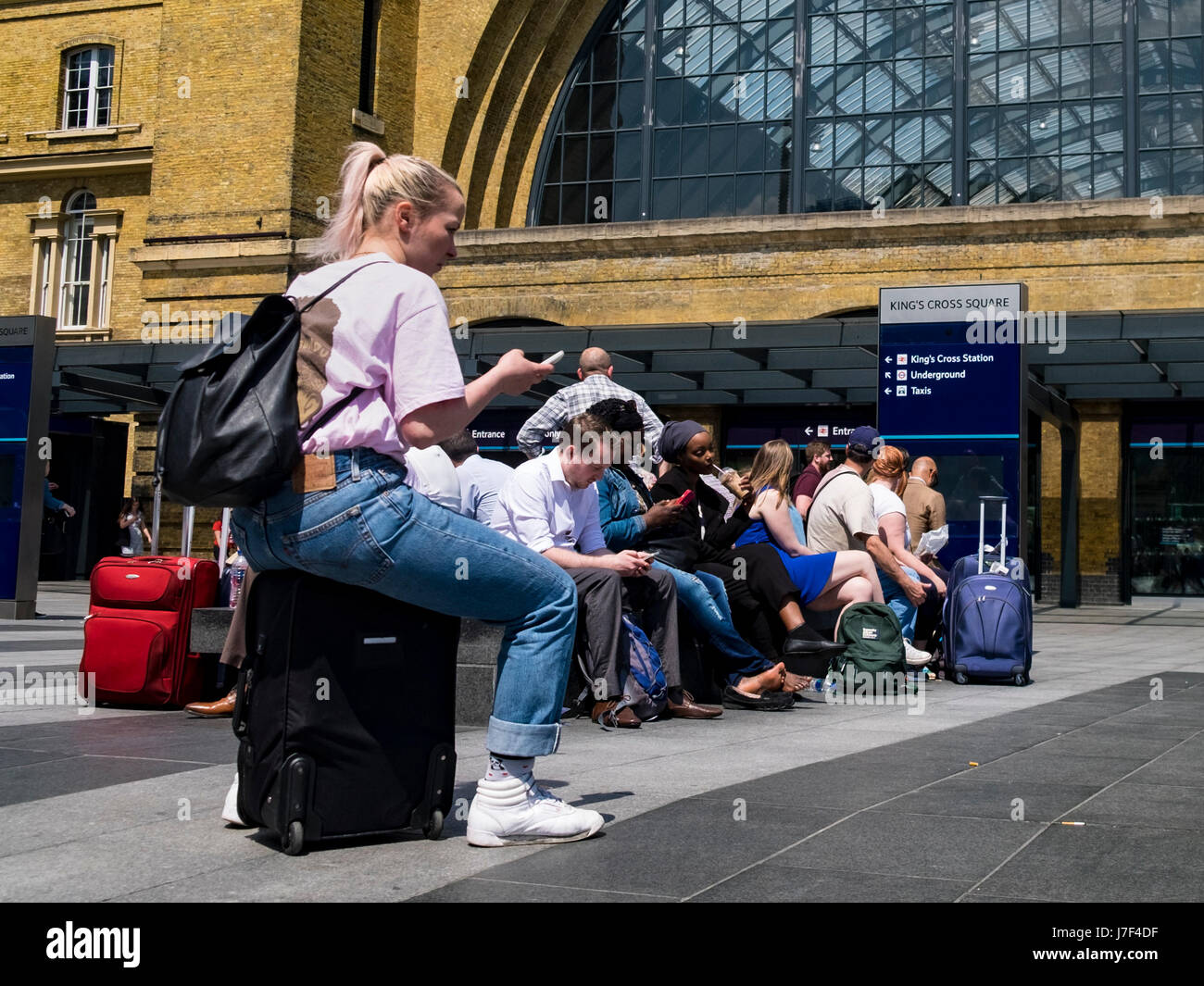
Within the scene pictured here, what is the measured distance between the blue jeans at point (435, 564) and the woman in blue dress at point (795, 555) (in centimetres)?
486

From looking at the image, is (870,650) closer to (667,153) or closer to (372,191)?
(372,191)

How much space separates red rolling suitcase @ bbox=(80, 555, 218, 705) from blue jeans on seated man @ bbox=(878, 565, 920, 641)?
4.73m

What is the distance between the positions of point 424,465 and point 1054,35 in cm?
2312

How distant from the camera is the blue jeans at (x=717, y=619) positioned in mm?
7344

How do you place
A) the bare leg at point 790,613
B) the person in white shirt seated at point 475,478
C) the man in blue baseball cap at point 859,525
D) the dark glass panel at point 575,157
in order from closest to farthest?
the person in white shirt seated at point 475,478, the bare leg at point 790,613, the man in blue baseball cap at point 859,525, the dark glass panel at point 575,157

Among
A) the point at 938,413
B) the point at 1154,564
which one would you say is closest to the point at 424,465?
A: the point at 938,413

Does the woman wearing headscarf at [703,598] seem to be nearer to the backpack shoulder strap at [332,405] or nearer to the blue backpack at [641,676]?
the blue backpack at [641,676]

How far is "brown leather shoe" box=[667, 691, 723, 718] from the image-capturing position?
23.2ft

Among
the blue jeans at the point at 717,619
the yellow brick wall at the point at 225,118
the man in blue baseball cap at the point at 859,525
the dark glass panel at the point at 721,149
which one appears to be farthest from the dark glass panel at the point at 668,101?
the blue jeans at the point at 717,619

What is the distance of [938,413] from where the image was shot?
1519 cm

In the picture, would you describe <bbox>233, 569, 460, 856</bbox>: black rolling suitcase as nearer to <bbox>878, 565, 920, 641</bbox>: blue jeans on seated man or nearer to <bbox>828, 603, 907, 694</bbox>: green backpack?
<bbox>828, 603, 907, 694</bbox>: green backpack

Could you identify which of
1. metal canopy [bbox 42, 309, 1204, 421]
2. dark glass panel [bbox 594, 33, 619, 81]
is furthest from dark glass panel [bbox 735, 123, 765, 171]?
metal canopy [bbox 42, 309, 1204, 421]

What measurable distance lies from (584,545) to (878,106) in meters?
22.0

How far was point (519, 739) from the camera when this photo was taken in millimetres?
3750
